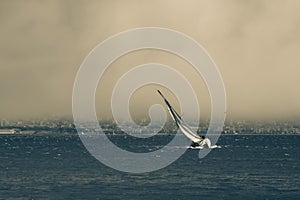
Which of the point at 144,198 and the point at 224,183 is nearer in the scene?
the point at 144,198

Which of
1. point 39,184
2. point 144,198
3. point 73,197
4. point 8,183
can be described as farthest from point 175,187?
point 8,183

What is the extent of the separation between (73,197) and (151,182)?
131ft

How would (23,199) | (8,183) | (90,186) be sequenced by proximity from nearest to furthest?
(23,199) < (90,186) < (8,183)

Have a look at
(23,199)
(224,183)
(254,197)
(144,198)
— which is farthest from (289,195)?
(23,199)

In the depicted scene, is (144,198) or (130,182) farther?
(130,182)

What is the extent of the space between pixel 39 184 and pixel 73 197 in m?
33.1

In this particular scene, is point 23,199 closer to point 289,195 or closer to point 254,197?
point 254,197

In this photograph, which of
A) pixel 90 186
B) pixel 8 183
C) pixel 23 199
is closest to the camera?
pixel 23 199

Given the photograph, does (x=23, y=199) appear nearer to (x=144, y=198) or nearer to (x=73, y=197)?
(x=73, y=197)

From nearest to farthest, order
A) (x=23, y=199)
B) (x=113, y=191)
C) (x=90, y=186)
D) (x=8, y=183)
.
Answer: (x=23, y=199) < (x=113, y=191) < (x=90, y=186) < (x=8, y=183)

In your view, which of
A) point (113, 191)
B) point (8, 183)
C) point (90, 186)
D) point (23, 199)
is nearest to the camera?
point (23, 199)

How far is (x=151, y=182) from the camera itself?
189 meters

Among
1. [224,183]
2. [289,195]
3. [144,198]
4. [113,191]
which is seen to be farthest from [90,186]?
[289,195]

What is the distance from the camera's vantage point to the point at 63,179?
19875 cm
